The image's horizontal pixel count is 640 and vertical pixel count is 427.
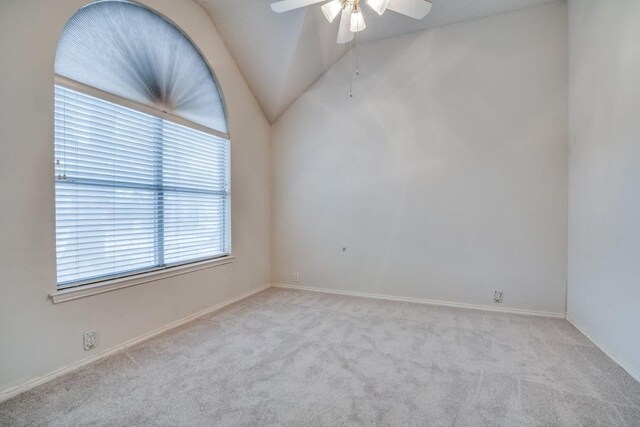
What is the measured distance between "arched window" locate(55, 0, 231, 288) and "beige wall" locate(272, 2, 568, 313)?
1.41 metres

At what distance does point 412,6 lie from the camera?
211 cm

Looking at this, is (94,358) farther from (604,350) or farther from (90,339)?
(604,350)

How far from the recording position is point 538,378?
201 centimetres

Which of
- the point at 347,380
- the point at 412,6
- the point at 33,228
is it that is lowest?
the point at 347,380

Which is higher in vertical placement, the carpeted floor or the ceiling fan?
the ceiling fan

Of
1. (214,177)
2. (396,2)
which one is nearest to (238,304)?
(214,177)

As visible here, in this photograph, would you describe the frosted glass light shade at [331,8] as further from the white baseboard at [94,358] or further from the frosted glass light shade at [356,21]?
the white baseboard at [94,358]

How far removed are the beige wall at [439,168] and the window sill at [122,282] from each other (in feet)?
4.84

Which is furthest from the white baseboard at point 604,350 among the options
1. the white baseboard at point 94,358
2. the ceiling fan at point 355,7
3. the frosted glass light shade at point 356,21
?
the white baseboard at point 94,358

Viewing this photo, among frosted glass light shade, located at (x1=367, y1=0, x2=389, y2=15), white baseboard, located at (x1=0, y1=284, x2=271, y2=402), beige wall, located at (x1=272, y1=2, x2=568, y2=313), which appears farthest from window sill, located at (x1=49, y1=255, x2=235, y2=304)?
frosted glass light shade, located at (x1=367, y1=0, x2=389, y2=15)

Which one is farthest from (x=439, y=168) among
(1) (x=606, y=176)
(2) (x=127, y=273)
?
(2) (x=127, y=273)

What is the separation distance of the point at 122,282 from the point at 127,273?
11 cm

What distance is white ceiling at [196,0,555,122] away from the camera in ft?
10.2

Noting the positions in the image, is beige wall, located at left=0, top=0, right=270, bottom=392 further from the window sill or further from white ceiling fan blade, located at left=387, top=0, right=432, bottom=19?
white ceiling fan blade, located at left=387, top=0, right=432, bottom=19
